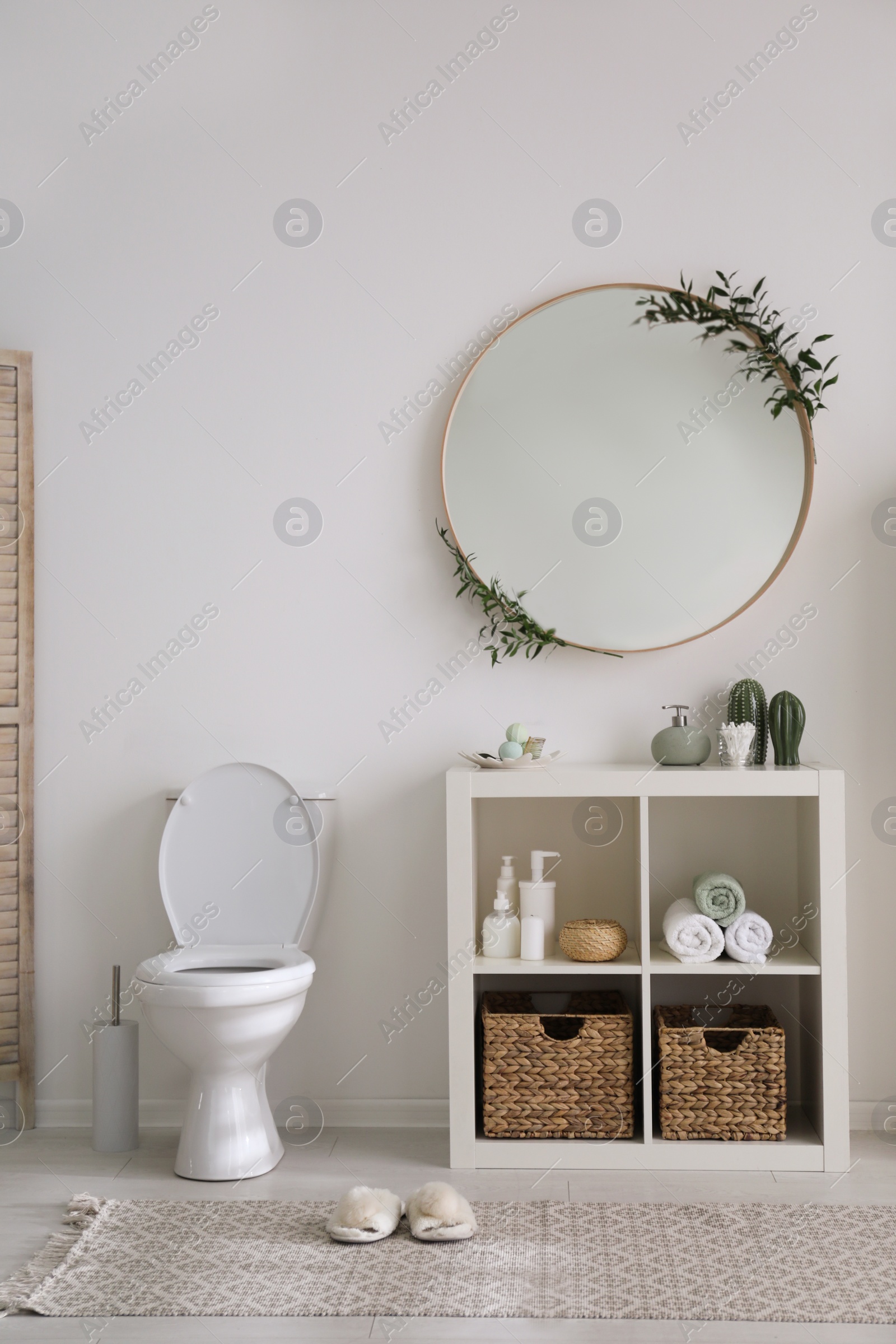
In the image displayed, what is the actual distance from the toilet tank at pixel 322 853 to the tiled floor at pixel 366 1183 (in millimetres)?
456

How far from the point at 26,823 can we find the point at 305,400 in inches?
47.7

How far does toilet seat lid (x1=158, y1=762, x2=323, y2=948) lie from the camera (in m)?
2.52

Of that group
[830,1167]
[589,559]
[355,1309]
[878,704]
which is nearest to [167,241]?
[589,559]

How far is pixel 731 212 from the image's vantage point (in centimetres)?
259

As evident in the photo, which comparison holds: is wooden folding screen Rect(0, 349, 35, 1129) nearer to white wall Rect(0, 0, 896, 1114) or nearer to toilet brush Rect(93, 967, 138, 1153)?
white wall Rect(0, 0, 896, 1114)

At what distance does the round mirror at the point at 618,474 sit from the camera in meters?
2.54

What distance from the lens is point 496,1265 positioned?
6.01 ft

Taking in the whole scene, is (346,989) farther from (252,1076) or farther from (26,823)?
(26,823)

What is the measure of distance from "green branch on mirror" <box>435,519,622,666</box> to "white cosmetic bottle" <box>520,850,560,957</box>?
1.58ft

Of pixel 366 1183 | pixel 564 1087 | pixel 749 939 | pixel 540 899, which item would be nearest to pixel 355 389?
pixel 540 899

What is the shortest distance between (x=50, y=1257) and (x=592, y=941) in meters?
1.15

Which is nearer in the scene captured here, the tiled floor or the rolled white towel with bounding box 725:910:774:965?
the tiled floor

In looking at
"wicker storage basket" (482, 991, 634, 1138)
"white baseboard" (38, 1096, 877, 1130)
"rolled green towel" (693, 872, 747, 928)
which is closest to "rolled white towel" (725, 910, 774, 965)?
"rolled green towel" (693, 872, 747, 928)

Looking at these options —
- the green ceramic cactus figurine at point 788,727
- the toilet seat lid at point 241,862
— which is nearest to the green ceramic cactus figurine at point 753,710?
the green ceramic cactus figurine at point 788,727
